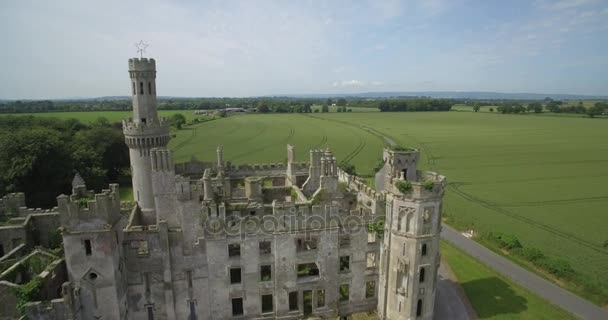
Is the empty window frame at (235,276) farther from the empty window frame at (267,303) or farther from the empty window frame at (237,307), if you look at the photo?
the empty window frame at (267,303)

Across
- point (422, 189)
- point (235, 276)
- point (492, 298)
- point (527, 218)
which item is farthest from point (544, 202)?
point (235, 276)

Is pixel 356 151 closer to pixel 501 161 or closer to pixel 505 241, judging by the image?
pixel 501 161

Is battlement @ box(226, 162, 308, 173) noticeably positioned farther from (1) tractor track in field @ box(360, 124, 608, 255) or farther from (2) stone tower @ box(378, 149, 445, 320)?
(1) tractor track in field @ box(360, 124, 608, 255)

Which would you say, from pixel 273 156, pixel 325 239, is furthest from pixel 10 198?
pixel 273 156

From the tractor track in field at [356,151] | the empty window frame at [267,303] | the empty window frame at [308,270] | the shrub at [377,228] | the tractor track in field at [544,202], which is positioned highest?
the shrub at [377,228]

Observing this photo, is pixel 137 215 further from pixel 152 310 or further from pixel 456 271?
pixel 456 271

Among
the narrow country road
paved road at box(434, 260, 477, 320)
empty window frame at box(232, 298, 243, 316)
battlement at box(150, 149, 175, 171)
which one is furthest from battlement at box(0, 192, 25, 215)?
paved road at box(434, 260, 477, 320)

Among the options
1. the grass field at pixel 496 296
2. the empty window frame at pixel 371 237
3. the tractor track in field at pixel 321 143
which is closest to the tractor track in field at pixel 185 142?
the tractor track in field at pixel 321 143
